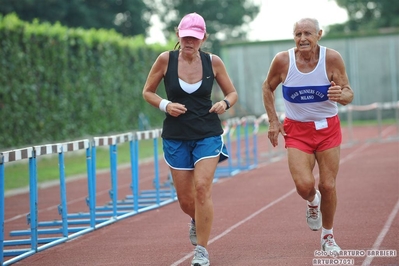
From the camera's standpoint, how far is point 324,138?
8273 mm

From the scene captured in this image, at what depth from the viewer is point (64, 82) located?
2733 centimetres

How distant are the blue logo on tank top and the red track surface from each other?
142 centimetres

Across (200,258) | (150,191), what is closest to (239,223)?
(200,258)

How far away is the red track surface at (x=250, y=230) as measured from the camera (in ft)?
28.3

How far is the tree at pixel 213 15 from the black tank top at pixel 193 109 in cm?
6260

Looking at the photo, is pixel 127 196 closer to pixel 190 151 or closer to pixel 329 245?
pixel 190 151

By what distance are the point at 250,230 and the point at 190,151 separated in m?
2.66

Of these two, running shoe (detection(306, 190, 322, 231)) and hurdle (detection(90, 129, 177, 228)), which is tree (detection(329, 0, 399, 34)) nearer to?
hurdle (detection(90, 129, 177, 228))

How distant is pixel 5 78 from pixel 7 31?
1308 mm

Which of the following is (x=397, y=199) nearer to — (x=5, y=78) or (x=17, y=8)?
(x=5, y=78)

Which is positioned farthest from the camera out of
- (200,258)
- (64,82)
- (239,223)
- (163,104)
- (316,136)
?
(64,82)

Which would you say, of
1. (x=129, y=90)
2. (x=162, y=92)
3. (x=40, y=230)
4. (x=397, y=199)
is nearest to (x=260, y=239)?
(x=40, y=230)

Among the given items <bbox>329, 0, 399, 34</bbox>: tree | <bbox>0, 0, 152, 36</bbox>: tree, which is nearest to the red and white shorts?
<bbox>0, 0, 152, 36</bbox>: tree

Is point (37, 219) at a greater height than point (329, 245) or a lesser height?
greater
